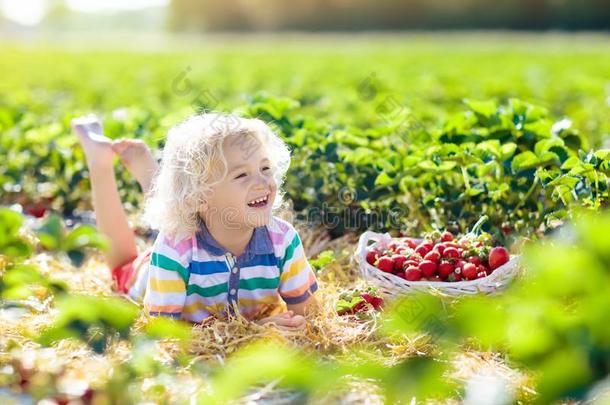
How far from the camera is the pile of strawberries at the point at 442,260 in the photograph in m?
2.94

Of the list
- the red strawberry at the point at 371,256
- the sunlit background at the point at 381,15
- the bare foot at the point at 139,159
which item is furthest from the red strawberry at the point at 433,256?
the sunlit background at the point at 381,15

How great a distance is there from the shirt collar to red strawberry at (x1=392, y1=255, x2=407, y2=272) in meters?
0.47

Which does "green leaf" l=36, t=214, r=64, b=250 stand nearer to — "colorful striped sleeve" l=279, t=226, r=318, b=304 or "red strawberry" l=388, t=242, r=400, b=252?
"colorful striped sleeve" l=279, t=226, r=318, b=304

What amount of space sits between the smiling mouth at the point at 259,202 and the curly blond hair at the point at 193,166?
88mm

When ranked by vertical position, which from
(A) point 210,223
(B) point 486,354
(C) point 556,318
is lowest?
(B) point 486,354

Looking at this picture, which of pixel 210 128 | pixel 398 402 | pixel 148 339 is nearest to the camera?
pixel 148 339

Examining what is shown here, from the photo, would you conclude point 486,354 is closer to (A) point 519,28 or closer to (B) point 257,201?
(B) point 257,201

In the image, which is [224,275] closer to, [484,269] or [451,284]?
[451,284]

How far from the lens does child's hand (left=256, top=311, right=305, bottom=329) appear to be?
9.09 feet

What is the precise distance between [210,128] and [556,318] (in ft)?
5.70

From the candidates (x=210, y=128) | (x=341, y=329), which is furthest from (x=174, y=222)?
(x=341, y=329)

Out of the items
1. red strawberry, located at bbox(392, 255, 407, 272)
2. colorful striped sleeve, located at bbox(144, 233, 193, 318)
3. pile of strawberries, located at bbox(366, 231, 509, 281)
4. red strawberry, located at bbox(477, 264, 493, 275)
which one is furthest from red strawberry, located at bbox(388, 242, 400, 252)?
colorful striped sleeve, located at bbox(144, 233, 193, 318)

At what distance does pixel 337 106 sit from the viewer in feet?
21.4

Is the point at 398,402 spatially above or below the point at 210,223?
below
